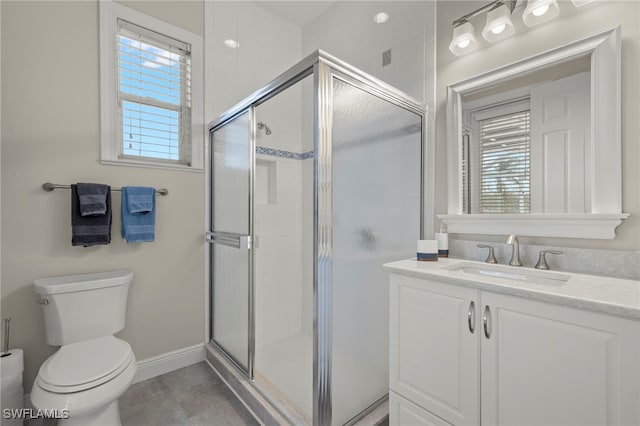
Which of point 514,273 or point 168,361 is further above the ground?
point 514,273

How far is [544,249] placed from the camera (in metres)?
1.35

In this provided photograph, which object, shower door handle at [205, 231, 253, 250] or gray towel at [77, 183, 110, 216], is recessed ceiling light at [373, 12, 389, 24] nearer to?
shower door handle at [205, 231, 253, 250]

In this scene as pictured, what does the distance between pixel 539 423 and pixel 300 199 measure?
2.15 metres

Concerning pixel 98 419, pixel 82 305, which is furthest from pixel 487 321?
pixel 82 305

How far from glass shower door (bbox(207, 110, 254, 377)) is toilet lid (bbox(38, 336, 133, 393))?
0.65 meters

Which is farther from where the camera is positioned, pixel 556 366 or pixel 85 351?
pixel 85 351

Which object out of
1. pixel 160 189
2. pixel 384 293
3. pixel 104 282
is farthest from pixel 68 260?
pixel 384 293

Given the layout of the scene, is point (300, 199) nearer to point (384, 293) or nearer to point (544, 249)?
point (384, 293)

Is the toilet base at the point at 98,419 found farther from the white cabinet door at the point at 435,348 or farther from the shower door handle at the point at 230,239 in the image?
the white cabinet door at the point at 435,348

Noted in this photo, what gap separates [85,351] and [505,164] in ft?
7.68

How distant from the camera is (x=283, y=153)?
2.62 meters

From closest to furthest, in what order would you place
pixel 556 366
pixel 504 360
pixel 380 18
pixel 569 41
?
pixel 556 366 < pixel 504 360 < pixel 569 41 < pixel 380 18

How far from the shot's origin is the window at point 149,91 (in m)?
1.85

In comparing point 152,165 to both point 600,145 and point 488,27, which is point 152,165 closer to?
point 488,27
